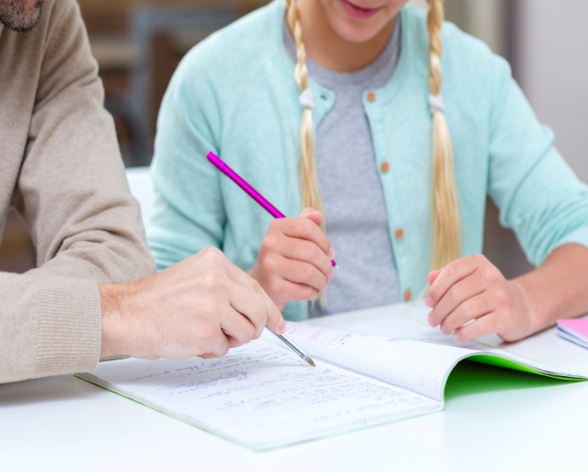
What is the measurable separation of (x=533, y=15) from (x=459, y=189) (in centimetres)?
139

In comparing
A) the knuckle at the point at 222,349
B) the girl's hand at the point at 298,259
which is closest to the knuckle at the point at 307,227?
the girl's hand at the point at 298,259

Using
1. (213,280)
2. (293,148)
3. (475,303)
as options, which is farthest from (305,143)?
(213,280)

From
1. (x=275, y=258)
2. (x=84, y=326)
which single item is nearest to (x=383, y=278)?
(x=275, y=258)

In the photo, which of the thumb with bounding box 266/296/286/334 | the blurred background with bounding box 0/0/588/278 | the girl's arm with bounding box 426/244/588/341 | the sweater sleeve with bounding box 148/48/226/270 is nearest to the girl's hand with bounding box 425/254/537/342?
the girl's arm with bounding box 426/244/588/341

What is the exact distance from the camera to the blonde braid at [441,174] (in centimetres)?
124

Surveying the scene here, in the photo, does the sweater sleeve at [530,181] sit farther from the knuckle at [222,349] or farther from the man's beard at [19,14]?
the man's beard at [19,14]

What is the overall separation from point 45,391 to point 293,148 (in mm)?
640

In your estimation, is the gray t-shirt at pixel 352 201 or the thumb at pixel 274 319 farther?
the gray t-shirt at pixel 352 201

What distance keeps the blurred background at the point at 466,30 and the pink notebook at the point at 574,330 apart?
5.04 ft

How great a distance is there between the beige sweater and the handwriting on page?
136 millimetres

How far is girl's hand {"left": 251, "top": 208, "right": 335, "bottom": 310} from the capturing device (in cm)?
89

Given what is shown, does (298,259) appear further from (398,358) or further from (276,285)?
(398,358)

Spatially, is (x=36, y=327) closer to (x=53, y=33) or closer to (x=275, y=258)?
(x=275, y=258)

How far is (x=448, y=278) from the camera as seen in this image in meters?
0.86
